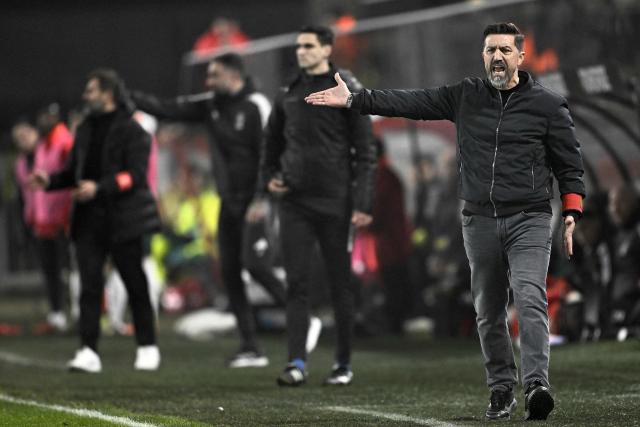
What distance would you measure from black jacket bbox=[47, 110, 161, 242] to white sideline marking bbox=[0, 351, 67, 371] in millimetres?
1180

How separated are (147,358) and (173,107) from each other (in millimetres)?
1804

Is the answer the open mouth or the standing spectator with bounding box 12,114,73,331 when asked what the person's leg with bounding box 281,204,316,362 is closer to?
the open mouth

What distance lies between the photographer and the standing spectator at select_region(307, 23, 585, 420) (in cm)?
801

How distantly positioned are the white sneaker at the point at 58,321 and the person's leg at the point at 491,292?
9.25m

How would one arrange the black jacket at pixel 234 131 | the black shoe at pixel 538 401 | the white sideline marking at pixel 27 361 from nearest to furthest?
the black shoe at pixel 538 401 → the black jacket at pixel 234 131 → the white sideline marking at pixel 27 361

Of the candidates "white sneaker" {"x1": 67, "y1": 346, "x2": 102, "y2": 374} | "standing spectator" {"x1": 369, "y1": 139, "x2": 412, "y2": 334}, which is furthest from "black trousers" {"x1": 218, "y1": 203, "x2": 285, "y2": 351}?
"standing spectator" {"x1": 369, "y1": 139, "x2": 412, "y2": 334}

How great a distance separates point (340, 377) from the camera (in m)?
10.4

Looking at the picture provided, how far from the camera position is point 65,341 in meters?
15.5

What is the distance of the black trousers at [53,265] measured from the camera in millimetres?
17000

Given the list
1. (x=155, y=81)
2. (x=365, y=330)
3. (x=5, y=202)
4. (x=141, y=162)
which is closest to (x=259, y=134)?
(x=141, y=162)

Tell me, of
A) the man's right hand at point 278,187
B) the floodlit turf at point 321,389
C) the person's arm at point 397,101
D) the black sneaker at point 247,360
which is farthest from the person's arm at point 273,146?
the person's arm at point 397,101

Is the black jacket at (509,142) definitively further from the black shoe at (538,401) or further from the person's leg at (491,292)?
the black shoe at (538,401)

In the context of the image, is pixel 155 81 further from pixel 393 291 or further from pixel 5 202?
pixel 393 291

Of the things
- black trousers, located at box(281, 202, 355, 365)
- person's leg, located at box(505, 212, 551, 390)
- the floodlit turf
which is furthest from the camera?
black trousers, located at box(281, 202, 355, 365)
